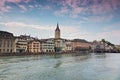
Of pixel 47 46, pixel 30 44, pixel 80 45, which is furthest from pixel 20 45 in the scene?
pixel 80 45

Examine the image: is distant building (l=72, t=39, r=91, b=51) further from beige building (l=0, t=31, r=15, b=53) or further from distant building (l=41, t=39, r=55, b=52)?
beige building (l=0, t=31, r=15, b=53)

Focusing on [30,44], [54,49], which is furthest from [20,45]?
[54,49]

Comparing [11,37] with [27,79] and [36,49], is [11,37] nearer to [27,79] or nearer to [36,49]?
[36,49]

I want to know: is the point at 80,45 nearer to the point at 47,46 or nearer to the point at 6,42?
the point at 47,46

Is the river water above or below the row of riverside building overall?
below

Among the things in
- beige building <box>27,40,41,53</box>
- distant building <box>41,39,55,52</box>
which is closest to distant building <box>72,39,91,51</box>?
distant building <box>41,39,55,52</box>

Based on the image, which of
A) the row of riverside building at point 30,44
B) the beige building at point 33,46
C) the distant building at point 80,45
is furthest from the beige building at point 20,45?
the distant building at point 80,45

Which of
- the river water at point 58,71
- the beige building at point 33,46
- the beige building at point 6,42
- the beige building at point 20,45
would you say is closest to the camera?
the river water at point 58,71

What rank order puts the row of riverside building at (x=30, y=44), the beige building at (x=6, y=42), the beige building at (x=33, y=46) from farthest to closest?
the beige building at (x=33, y=46)
the row of riverside building at (x=30, y=44)
the beige building at (x=6, y=42)

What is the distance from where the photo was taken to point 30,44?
87250 millimetres

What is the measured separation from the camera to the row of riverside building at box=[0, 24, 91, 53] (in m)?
72.1

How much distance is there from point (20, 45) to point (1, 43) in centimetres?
1340

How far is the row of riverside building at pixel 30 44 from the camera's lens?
236 feet

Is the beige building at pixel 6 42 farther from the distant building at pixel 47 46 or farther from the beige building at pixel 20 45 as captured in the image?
the distant building at pixel 47 46
